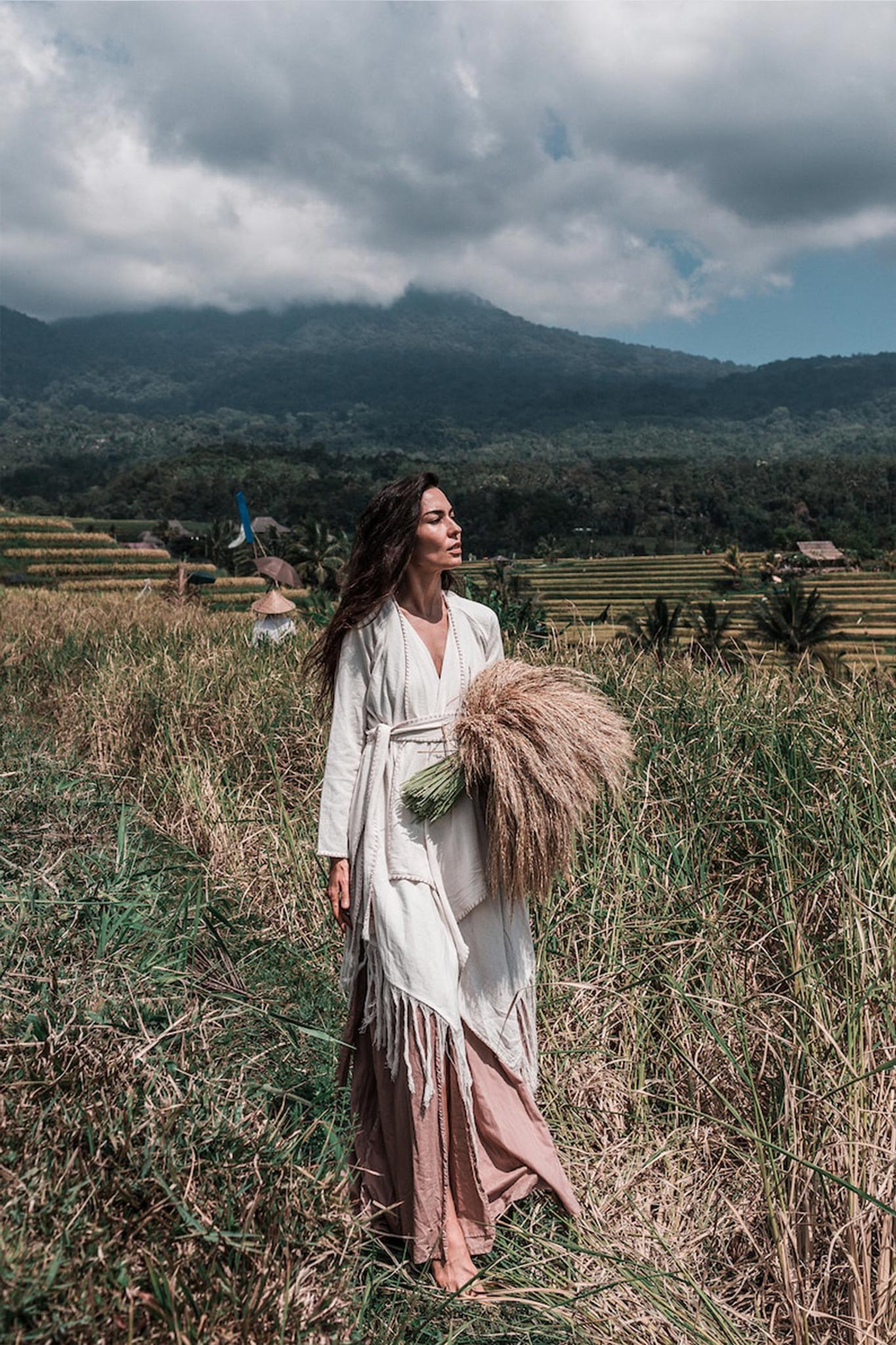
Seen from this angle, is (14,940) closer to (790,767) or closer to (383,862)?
(383,862)

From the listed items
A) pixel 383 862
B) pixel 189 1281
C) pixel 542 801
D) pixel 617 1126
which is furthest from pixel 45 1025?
pixel 617 1126

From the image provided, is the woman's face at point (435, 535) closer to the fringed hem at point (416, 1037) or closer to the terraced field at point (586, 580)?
the fringed hem at point (416, 1037)

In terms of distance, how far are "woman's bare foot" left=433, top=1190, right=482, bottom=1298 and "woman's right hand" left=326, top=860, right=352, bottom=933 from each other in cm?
63

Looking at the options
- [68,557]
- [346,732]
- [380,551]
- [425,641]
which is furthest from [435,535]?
[68,557]

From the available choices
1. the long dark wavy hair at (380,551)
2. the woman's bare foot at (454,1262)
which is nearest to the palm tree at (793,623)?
the long dark wavy hair at (380,551)

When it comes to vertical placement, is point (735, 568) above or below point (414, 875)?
below

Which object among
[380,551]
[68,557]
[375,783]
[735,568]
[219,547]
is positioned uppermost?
[380,551]

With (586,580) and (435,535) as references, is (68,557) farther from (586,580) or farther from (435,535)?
(435,535)

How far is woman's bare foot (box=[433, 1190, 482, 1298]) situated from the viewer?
208 cm

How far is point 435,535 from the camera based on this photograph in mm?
2277

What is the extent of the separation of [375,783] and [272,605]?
21.4 feet

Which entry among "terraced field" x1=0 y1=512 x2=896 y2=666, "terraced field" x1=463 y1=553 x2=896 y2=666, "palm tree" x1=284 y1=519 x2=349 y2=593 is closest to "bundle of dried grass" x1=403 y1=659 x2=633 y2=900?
"terraced field" x1=0 y1=512 x2=896 y2=666

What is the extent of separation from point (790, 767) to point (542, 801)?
1600 millimetres

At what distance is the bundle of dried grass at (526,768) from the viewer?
2.09 m
